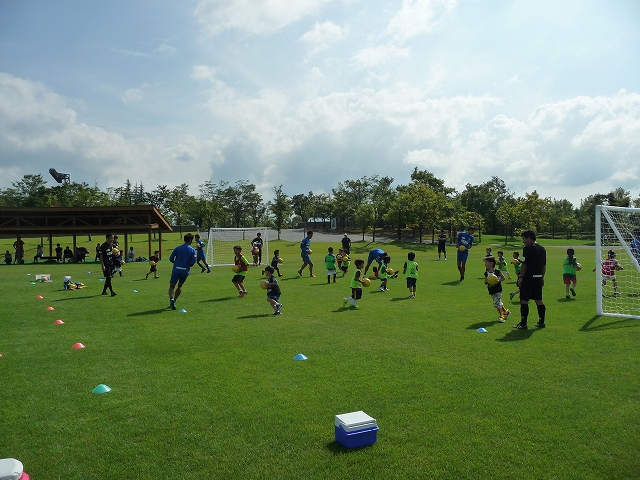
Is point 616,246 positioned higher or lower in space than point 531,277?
higher

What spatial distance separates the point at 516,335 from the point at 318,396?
5184mm

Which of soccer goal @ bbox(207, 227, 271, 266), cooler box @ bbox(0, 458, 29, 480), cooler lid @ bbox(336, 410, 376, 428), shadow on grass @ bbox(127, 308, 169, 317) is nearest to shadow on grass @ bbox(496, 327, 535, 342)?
cooler lid @ bbox(336, 410, 376, 428)

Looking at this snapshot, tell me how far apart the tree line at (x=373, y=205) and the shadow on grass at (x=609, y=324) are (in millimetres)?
46456

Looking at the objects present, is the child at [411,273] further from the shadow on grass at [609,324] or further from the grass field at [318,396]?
the shadow on grass at [609,324]

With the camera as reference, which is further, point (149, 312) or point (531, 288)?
point (149, 312)

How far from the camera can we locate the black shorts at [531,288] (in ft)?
32.1

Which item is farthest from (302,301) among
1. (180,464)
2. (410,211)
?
(410,211)

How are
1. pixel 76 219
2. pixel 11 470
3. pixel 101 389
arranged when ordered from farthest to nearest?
pixel 76 219
pixel 101 389
pixel 11 470

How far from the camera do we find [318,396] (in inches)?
230

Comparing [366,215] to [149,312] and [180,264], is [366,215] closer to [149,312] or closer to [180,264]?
[180,264]

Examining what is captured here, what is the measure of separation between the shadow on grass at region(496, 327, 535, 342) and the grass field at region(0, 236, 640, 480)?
0.06 m

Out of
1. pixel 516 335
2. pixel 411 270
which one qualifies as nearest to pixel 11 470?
pixel 516 335

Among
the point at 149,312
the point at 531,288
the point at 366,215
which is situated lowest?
the point at 149,312

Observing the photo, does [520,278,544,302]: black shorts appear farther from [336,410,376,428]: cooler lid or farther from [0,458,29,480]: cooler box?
[0,458,29,480]: cooler box
